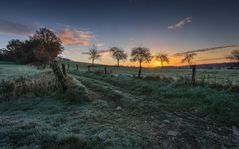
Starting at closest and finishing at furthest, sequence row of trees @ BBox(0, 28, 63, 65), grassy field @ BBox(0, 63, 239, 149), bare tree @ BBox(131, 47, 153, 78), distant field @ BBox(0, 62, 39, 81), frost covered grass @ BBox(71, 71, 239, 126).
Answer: grassy field @ BBox(0, 63, 239, 149), frost covered grass @ BBox(71, 71, 239, 126), distant field @ BBox(0, 62, 39, 81), row of trees @ BBox(0, 28, 63, 65), bare tree @ BBox(131, 47, 153, 78)

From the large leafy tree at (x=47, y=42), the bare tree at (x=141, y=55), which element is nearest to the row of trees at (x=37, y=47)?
the large leafy tree at (x=47, y=42)

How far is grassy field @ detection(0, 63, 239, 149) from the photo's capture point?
5.42 m

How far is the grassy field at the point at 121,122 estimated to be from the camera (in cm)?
542

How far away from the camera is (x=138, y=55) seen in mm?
75688

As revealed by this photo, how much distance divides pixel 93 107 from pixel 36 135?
373 centimetres

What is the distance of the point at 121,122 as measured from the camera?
7180 mm

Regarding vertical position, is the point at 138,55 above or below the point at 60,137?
above

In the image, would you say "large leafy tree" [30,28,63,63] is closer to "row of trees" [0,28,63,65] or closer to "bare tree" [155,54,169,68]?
"row of trees" [0,28,63,65]

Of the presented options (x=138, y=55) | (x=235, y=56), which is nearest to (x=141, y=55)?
(x=138, y=55)

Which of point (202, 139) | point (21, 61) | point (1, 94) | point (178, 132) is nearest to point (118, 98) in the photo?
point (178, 132)

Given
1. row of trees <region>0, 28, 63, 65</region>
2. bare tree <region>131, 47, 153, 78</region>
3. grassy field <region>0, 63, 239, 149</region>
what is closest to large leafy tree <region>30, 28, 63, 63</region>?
row of trees <region>0, 28, 63, 65</region>

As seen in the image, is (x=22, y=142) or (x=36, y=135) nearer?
(x=22, y=142)

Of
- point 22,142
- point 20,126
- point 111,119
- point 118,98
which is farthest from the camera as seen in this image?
point 118,98

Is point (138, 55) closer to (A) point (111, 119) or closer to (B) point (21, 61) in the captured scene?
(B) point (21, 61)
